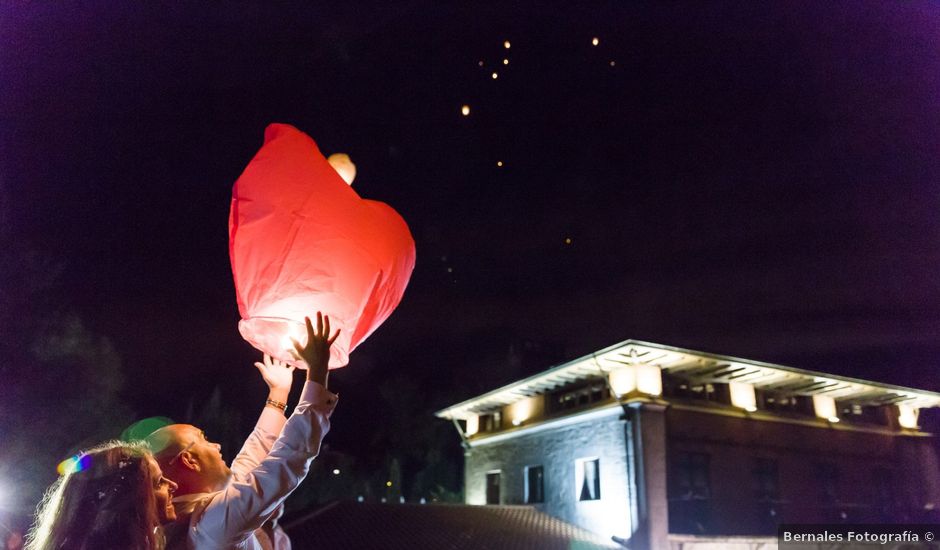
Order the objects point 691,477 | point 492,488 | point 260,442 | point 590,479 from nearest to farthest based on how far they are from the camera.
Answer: point 260,442 → point 691,477 → point 590,479 → point 492,488

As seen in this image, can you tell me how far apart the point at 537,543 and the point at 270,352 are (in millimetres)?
13744

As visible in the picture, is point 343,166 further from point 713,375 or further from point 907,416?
point 907,416

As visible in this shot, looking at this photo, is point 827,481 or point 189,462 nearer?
point 189,462

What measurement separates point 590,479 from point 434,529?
464 centimetres

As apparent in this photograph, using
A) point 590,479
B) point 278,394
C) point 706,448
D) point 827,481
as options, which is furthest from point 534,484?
point 278,394

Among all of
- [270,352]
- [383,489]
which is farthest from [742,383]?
[383,489]

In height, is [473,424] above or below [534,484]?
above

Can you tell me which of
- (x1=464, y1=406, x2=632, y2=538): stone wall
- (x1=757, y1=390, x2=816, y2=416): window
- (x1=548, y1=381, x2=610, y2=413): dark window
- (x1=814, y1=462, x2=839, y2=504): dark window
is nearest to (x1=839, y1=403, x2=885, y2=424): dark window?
(x1=757, y1=390, x2=816, y2=416): window

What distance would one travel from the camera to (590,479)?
52.6 feet

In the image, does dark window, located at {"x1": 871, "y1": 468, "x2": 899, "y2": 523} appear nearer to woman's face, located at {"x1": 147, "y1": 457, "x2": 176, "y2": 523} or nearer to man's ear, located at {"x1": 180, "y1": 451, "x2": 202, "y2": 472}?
man's ear, located at {"x1": 180, "y1": 451, "x2": 202, "y2": 472}

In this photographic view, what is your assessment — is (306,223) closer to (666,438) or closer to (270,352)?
(270,352)

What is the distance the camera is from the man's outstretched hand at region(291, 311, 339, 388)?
2.21 metres

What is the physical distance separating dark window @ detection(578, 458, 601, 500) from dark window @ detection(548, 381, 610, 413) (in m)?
1.67

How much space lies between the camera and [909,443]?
18.7 metres
